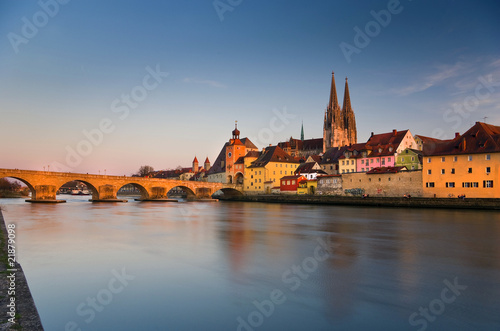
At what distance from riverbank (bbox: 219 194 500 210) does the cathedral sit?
4297 centimetres

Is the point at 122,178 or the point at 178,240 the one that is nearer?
the point at 178,240

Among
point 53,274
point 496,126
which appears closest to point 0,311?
point 53,274

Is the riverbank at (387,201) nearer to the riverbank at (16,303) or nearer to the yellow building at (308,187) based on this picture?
the yellow building at (308,187)

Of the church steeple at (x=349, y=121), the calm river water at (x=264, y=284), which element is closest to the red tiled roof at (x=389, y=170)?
the calm river water at (x=264, y=284)

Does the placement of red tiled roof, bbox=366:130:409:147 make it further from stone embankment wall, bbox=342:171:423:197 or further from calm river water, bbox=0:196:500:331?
calm river water, bbox=0:196:500:331

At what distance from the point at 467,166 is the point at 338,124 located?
68.1 meters

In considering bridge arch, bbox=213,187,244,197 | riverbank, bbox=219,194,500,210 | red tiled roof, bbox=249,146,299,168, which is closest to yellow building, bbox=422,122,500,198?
riverbank, bbox=219,194,500,210

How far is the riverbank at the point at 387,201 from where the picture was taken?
37.2 m

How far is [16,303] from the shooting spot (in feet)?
18.2

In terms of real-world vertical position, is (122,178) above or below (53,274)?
above

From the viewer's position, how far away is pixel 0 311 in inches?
199

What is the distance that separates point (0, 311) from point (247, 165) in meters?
80.5

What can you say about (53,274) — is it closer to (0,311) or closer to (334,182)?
(0,311)

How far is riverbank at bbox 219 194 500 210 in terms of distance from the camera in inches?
1467
